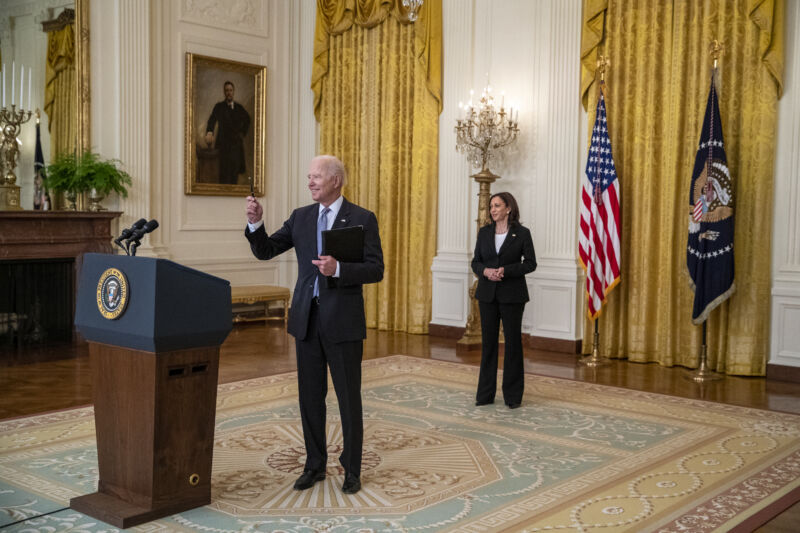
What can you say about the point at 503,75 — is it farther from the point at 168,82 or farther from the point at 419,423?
the point at 419,423

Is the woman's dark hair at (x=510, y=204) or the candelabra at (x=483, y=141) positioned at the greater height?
the candelabra at (x=483, y=141)

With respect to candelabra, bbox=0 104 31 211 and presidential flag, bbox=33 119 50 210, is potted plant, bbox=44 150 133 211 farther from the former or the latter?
candelabra, bbox=0 104 31 211

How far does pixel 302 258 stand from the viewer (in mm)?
4457

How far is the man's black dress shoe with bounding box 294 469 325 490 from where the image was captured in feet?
14.5

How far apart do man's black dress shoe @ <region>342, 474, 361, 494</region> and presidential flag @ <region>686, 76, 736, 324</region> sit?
15.1 ft

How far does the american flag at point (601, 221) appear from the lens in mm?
8516

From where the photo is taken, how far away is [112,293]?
395 cm

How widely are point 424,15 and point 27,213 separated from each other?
17.0 feet

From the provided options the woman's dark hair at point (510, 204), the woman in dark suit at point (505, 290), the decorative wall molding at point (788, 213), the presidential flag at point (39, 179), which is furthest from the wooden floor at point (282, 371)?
the woman's dark hair at point (510, 204)

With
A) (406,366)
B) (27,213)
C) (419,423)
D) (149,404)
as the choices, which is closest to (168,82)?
(27,213)

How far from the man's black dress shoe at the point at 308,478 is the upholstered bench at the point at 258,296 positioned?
6.12 metres

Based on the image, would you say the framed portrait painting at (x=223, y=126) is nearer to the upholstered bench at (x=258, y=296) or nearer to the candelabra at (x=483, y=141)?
the upholstered bench at (x=258, y=296)

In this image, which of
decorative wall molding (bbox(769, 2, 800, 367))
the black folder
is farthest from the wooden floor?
the black folder

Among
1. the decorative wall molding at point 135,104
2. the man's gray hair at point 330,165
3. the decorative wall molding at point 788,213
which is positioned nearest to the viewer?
the man's gray hair at point 330,165
